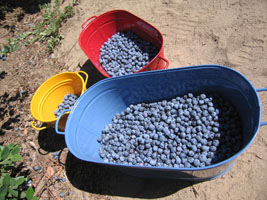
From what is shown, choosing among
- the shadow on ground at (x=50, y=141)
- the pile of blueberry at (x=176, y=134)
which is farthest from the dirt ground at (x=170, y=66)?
the pile of blueberry at (x=176, y=134)

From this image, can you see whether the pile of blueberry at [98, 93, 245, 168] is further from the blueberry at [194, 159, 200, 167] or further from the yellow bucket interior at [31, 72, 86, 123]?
the yellow bucket interior at [31, 72, 86, 123]

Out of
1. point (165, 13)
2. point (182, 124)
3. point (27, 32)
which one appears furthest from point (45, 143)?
point (165, 13)

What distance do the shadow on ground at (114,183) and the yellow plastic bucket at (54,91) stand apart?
1.52 ft

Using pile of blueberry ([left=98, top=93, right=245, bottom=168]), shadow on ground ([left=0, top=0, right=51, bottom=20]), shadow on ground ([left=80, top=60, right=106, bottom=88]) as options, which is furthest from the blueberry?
shadow on ground ([left=0, top=0, right=51, bottom=20])

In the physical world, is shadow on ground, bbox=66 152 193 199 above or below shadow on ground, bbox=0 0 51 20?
below

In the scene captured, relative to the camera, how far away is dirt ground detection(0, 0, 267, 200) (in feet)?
5.70

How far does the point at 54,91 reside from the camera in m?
2.28

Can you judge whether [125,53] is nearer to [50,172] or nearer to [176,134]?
[176,134]

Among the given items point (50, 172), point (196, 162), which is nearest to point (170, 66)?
point (196, 162)

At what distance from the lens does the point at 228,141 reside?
5.43ft

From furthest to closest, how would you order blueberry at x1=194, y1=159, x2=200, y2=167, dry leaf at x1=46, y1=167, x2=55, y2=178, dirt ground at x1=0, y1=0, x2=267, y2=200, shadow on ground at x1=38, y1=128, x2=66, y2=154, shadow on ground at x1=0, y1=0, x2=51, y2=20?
shadow on ground at x1=0, y1=0, x2=51, y2=20 < shadow on ground at x1=38, y1=128, x2=66, y2=154 < dry leaf at x1=46, y1=167, x2=55, y2=178 < dirt ground at x1=0, y1=0, x2=267, y2=200 < blueberry at x1=194, y1=159, x2=200, y2=167

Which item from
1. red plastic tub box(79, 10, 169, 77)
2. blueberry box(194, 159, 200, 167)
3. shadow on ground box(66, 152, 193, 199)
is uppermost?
red plastic tub box(79, 10, 169, 77)

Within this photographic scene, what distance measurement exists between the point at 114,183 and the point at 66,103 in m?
0.99

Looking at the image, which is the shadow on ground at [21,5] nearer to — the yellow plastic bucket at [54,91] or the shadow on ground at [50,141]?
the yellow plastic bucket at [54,91]
